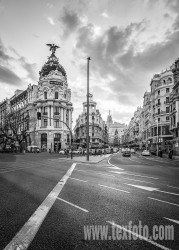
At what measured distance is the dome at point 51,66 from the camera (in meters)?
72.6

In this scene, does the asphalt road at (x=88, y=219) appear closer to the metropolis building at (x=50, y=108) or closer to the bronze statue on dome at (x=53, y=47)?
the metropolis building at (x=50, y=108)

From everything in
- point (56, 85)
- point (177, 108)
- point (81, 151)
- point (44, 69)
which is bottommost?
point (81, 151)

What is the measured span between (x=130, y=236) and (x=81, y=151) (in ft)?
174

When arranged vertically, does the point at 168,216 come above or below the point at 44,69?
below

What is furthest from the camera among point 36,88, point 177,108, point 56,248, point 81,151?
point 36,88

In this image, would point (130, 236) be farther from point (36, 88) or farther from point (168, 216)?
point (36, 88)

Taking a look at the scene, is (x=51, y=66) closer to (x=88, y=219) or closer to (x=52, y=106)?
(x=52, y=106)

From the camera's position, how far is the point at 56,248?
147 inches

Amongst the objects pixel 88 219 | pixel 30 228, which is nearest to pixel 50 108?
pixel 88 219

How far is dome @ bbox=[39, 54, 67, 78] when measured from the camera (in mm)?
72625

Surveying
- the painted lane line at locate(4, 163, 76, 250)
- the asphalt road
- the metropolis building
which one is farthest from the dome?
the painted lane line at locate(4, 163, 76, 250)

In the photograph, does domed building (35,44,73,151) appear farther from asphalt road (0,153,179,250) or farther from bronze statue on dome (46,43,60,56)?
asphalt road (0,153,179,250)

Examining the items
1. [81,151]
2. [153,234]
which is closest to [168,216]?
[153,234]

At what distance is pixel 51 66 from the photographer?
72.8m
